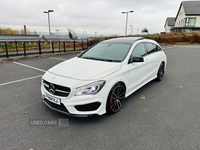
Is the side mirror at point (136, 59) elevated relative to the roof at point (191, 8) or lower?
lower

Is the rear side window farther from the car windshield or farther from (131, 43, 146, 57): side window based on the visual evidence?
the car windshield

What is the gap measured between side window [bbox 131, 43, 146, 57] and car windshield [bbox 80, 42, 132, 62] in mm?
209

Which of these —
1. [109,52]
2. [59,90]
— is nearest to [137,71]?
[109,52]

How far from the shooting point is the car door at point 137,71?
3.76m

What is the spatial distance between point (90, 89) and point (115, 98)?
76cm

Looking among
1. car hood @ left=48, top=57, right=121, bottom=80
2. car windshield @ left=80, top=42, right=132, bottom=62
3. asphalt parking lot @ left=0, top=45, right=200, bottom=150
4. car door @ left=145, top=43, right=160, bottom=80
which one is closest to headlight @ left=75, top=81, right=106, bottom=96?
car hood @ left=48, top=57, right=121, bottom=80

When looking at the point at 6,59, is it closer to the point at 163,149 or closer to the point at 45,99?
the point at 45,99

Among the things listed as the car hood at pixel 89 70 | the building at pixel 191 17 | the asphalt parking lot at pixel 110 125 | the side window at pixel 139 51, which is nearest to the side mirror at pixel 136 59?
the side window at pixel 139 51

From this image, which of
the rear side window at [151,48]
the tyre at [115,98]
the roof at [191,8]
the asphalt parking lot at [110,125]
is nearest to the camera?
the asphalt parking lot at [110,125]

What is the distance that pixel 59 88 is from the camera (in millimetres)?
2928

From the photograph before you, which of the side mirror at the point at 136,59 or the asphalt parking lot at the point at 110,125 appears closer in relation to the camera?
the asphalt parking lot at the point at 110,125

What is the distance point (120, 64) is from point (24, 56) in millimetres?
9876

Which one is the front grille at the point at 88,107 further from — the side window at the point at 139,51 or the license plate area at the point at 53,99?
the side window at the point at 139,51

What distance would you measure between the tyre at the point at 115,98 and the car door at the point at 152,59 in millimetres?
1568
